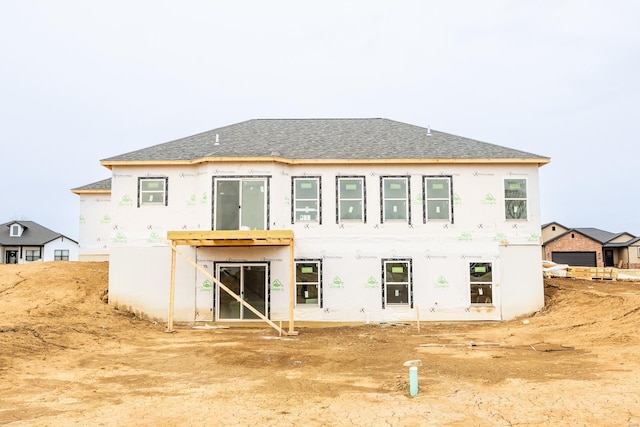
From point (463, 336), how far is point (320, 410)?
984 centimetres

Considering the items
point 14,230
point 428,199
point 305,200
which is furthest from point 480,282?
point 14,230

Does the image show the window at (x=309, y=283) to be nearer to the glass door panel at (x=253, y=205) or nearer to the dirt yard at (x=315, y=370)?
the dirt yard at (x=315, y=370)

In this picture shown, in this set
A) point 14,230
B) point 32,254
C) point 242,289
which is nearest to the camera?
point 242,289

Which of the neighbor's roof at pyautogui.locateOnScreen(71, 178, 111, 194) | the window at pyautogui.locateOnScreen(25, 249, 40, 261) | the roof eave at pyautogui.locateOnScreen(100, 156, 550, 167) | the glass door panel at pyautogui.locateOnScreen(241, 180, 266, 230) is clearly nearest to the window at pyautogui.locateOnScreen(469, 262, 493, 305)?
the roof eave at pyautogui.locateOnScreen(100, 156, 550, 167)

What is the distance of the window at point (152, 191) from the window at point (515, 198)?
45.1ft

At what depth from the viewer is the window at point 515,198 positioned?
21.1 m

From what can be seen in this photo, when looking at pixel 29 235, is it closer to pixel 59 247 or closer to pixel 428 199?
pixel 59 247

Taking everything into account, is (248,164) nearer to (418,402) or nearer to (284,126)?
(284,126)

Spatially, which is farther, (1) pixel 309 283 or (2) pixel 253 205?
(1) pixel 309 283

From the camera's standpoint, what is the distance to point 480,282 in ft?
68.1

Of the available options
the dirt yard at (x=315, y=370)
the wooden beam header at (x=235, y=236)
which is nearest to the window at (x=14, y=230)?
the dirt yard at (x=315, y=370)

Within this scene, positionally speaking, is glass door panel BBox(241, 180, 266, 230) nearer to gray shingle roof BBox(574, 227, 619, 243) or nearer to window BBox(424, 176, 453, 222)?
window BBox(424, 176, 453, 222)

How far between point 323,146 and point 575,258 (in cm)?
4117

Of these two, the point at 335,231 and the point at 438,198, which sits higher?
the point at 438,198
